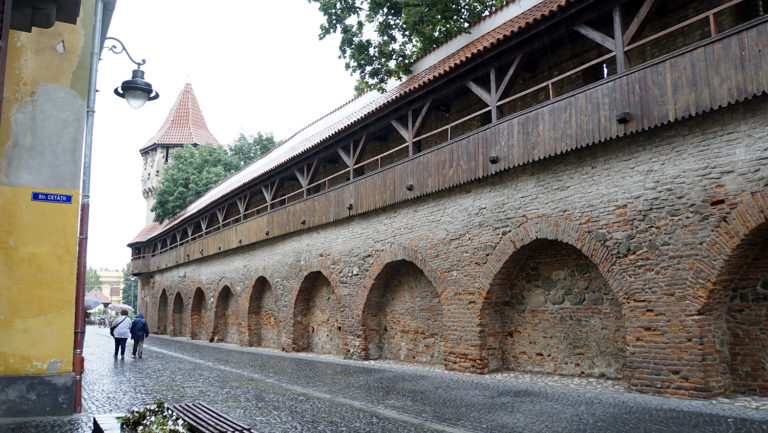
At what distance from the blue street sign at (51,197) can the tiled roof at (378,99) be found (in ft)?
22.8

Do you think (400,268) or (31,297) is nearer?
(31,297)

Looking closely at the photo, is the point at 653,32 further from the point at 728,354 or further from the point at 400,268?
the point at 400,268

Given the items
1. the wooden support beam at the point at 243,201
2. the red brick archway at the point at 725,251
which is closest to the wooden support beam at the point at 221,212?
the wooden support beam at the point at 243,201

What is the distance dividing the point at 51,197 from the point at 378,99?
401 inches

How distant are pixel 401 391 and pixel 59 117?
20.6 ft

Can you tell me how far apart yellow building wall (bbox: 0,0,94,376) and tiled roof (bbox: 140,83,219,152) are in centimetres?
3521

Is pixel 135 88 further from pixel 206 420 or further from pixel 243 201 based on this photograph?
pixel 243 201

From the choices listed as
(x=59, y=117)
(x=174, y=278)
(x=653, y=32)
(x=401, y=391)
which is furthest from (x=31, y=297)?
(x=174, y=278)

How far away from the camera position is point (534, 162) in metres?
9.13

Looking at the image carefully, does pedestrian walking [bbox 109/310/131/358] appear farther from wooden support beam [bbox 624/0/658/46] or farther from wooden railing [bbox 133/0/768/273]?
wooden support beam [bbox 624/0/658/46]

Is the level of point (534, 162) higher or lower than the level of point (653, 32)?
→ lower

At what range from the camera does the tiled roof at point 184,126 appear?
42000 millimetres

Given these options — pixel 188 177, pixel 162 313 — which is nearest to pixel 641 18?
pixel 162 313

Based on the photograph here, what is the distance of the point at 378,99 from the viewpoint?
15734 mm
